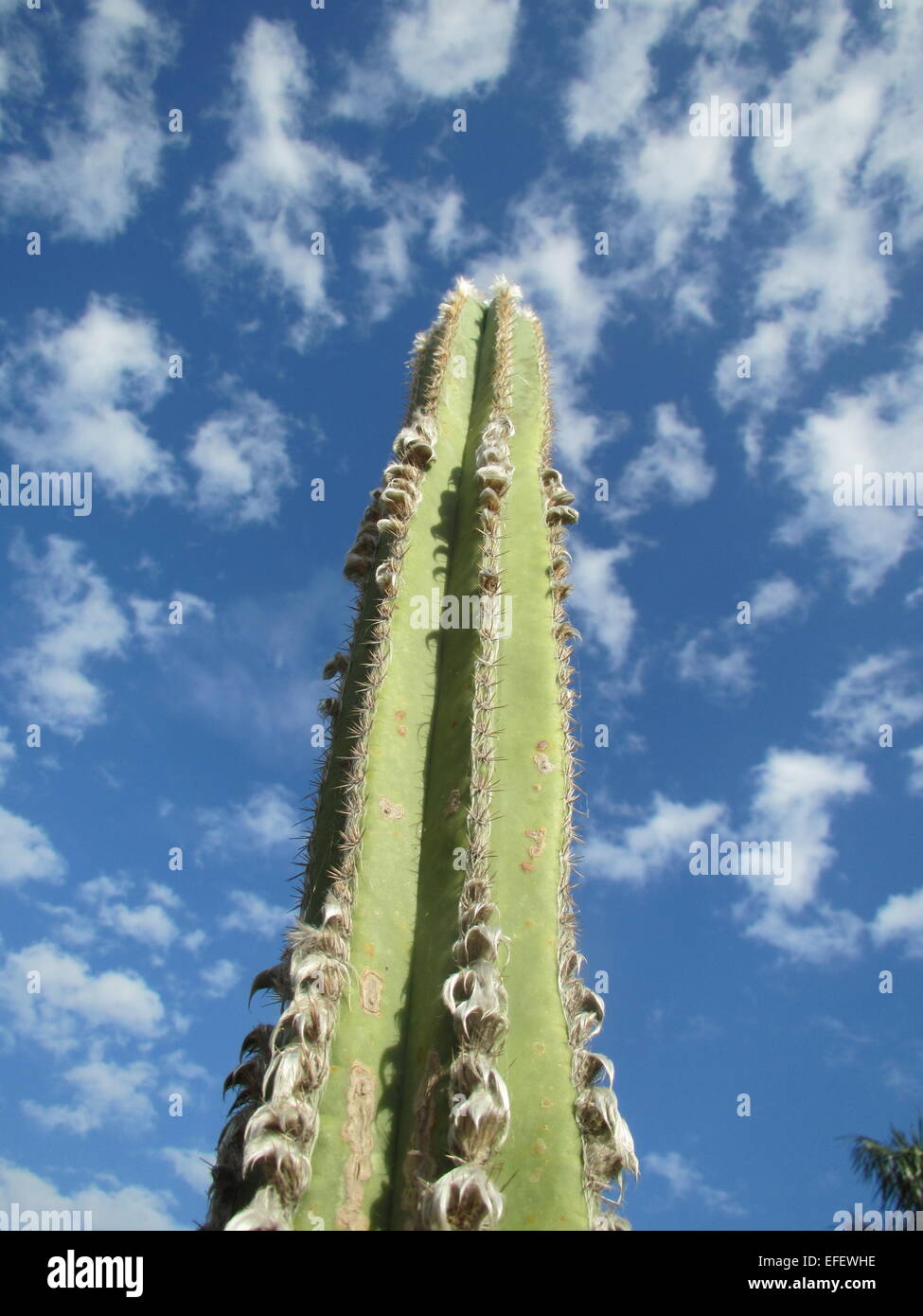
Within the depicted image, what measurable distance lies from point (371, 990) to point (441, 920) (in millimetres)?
356

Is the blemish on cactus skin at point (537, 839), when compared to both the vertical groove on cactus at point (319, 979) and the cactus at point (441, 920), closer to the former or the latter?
the cactus at point (441, 920)

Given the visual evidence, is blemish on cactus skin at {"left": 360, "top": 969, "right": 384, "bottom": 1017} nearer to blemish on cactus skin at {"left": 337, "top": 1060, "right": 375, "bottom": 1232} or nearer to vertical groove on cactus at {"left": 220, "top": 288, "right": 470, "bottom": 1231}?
vertical groove on cactus at {"left": 220, "top": 288, "right": 470, "bottom": 1231}

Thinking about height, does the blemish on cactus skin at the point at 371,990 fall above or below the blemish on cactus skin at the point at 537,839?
below

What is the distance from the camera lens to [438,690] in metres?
4.28

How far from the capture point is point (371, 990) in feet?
10.9

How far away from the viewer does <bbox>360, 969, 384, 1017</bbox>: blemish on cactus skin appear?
328 cm

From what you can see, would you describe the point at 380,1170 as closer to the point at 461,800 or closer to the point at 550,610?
the point at 461,800

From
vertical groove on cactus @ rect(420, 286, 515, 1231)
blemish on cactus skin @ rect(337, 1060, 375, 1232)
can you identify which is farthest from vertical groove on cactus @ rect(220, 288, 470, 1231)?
vertical groove on cactus @ rect(420, 286, 515, 1231)

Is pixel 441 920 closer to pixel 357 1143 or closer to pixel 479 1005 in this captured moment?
pixel 479 1005

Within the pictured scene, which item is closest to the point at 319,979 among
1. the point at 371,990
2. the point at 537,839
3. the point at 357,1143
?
the point at 371,990

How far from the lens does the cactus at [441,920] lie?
2818mm

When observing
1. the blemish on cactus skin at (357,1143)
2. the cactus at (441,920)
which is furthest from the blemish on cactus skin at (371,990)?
the blemish on cactus skin at (357,1143)
